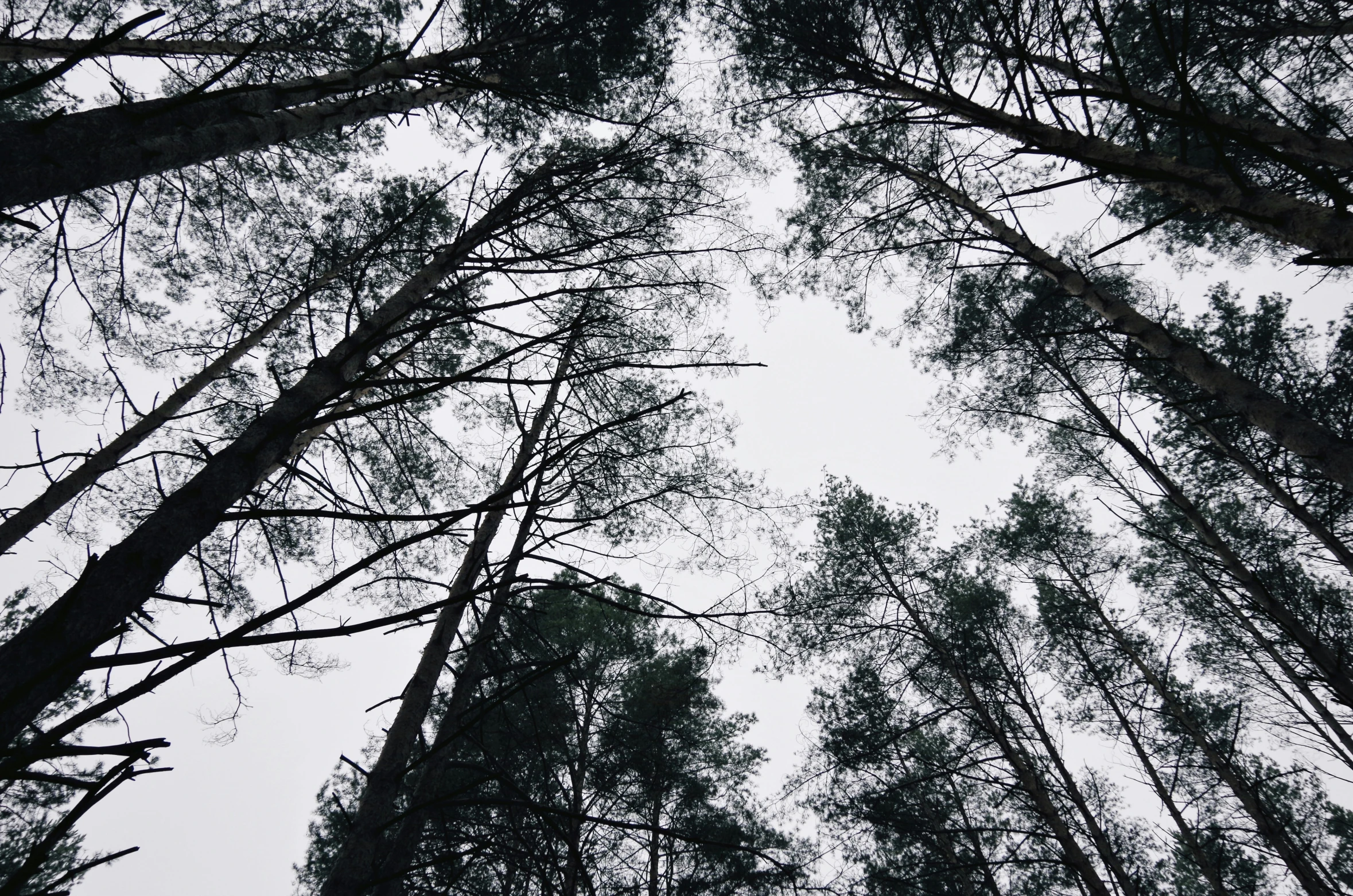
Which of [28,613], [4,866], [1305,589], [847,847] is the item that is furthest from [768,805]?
[4,866]

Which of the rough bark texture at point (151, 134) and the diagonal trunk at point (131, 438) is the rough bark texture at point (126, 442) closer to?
the diagonal trunk at point (131, 438)

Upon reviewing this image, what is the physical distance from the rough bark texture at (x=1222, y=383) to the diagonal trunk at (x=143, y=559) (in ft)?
15.3

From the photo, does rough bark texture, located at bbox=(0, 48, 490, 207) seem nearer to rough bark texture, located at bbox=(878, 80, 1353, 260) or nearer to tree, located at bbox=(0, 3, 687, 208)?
tree, located at bbox=(0, 3, 687, 208)

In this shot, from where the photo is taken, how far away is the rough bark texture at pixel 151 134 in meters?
1.70

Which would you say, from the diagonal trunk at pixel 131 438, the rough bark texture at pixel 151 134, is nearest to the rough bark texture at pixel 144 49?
the rough bark texture at pixel 151 134

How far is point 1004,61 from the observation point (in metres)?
2.00

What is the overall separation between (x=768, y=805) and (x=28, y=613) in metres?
13.1

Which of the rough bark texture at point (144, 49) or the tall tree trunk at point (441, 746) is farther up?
the rough bark texture at point (144, 49)

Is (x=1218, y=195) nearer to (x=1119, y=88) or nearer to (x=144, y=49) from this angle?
(x=1119, y=88)

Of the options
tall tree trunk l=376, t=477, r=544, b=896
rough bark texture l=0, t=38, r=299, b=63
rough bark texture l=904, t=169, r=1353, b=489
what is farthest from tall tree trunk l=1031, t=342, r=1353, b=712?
rough bark texture l=0, t=38, r=299, b=63

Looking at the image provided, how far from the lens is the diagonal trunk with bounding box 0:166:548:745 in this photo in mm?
892

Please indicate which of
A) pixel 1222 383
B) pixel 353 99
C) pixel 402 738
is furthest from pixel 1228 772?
pixel 353 99

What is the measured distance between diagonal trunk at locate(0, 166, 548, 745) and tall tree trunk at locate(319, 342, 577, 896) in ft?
2.14

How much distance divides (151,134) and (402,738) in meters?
2.77
